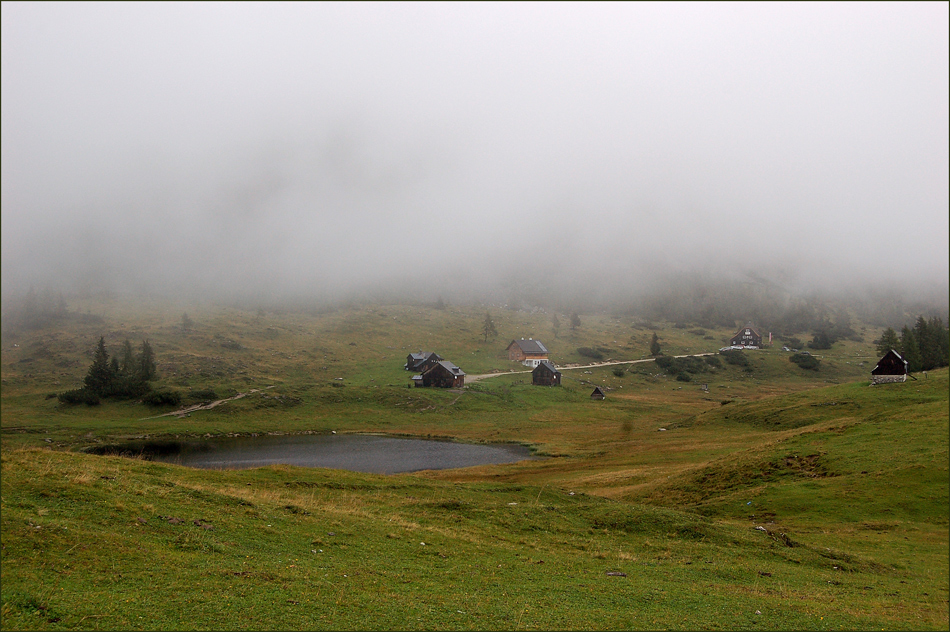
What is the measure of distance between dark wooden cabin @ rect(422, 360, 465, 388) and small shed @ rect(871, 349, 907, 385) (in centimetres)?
9809

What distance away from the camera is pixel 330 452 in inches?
3516

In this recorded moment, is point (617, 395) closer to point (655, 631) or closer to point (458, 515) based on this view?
point (458, 515)

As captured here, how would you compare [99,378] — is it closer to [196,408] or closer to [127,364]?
[127,364]

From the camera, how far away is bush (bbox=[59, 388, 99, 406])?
117 m

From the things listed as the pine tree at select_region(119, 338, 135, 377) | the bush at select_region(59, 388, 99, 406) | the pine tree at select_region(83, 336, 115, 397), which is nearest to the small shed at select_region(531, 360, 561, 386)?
the pine tree at select_region(119, 338, 135, 377)

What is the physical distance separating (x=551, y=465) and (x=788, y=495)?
35952 millimetres

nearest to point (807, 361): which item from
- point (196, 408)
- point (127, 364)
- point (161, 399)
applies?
point (196, 408)

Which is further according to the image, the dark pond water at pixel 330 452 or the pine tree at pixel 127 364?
the pine tree at pixel 127 364

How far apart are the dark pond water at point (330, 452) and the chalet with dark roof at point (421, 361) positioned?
58.9 metres

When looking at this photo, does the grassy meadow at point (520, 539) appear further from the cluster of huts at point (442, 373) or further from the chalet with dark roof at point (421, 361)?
the chalet with dark roof at point (421, 361)

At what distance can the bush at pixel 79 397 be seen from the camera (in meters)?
117

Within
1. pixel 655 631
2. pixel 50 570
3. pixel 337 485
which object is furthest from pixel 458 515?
pixel 50 570

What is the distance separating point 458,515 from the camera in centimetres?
3322

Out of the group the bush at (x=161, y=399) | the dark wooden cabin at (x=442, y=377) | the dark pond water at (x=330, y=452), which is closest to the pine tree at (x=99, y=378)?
the bush at (x=161, y=399)
